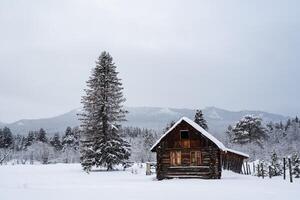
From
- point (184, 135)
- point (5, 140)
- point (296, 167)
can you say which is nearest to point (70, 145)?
point (5, 140)

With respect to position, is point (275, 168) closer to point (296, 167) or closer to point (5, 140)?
point (296, 167)

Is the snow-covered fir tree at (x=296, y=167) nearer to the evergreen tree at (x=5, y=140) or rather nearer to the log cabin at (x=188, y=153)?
the log cabin at (x=188, y=153)

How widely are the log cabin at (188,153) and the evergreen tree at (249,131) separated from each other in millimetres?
65511

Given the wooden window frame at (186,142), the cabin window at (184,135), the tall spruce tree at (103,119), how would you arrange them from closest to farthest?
the wooden window frame at (186,142)
the cabin window at (184,135)
the tall spruce tree at (103,119)

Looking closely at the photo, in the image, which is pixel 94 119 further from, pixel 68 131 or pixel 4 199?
pixel 68 131

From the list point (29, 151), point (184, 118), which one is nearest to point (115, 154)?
point (184, 118)

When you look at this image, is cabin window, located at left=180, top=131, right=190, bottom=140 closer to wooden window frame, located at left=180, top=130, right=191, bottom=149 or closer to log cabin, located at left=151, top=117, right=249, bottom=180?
log cabin, located at left=151, top=117, right=249, bottom=180

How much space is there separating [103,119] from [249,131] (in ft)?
203

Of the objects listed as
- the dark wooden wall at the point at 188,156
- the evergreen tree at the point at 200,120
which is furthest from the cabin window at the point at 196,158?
the evergreen tree at the point at 200,120

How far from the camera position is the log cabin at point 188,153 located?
4162 cm

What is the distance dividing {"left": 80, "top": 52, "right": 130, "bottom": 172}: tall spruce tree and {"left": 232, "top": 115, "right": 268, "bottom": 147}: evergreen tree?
58.3 metres

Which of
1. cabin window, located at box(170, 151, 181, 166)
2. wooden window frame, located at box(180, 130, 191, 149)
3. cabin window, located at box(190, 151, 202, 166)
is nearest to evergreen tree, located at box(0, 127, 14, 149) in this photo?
cabin window, located at box(170, 151, 181, 166)

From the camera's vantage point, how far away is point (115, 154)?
51.8 meters

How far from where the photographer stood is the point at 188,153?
42594 mm
